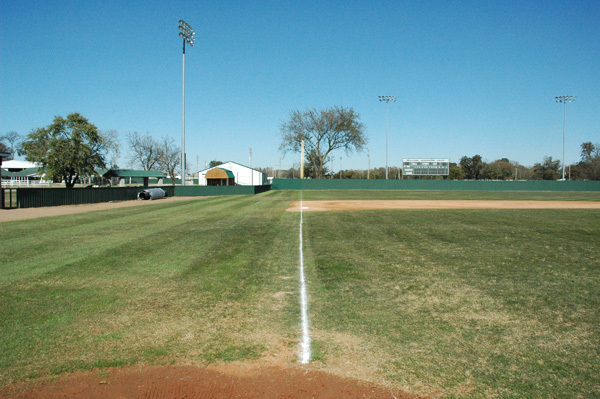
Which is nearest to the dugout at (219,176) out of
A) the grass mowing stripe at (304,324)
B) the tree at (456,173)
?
the grass mowing stripe at (304,324)

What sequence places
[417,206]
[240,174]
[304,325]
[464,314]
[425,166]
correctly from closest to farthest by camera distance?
1. [304,325]
2. [464,314]
3. [417,206]
4. [425,166]
5. [240,174]

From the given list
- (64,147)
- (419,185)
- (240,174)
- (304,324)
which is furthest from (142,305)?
(240,174)

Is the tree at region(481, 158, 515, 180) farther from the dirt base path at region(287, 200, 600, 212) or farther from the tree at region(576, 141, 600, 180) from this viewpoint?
the dirt base path at region(287, 200, 600, 212)

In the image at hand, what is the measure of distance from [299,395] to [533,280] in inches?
212

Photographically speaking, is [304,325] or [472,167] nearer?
[304,325]

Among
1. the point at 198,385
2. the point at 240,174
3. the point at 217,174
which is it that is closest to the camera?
the point at 198,385

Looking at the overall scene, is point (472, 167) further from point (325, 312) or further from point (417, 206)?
point (325, 312)

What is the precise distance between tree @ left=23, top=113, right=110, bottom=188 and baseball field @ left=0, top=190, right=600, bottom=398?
4585 centimetres

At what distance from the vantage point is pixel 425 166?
70062 mm

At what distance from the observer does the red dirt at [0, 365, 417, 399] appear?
3461 millimetres

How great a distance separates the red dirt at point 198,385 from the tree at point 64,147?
54.3m

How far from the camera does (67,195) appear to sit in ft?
87.7

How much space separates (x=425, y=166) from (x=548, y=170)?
57.3 m

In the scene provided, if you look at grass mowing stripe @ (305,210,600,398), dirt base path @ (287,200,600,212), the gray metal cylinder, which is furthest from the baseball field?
the gray metal cylinder
